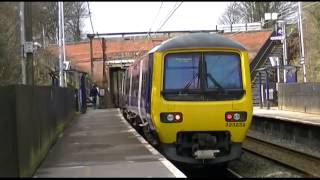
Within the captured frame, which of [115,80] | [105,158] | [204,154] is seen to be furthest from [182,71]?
[115,80]

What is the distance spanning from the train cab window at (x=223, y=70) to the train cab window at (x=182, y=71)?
0.80ft

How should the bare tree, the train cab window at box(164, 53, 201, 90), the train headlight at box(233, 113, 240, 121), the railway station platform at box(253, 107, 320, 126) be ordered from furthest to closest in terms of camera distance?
the bare tree → the railway station platform at box(253, 107, 320, 126) → the train cab window at box(164, 53, 201, 90) → the train headlight at box(233, 113, 240, 121)

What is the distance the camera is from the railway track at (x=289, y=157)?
1451 cm

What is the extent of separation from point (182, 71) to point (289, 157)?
17.4 ft

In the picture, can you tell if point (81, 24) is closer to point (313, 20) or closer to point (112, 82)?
point (313, 20)

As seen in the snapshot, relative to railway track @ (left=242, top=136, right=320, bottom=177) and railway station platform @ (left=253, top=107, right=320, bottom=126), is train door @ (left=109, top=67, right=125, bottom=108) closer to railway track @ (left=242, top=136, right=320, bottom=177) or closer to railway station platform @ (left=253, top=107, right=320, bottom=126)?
railway station platform @ (left=253, top=107, right=320, bottom=126)

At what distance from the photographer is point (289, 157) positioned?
17203 millimetres

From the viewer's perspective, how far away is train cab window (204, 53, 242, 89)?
13.5m

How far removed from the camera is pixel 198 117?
13.0 meters

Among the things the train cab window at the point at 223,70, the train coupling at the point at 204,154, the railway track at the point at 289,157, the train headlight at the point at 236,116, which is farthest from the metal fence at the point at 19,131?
the railway track at the point at 289,157

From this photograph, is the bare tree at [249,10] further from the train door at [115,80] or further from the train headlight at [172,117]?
the train headlight at [172,117]

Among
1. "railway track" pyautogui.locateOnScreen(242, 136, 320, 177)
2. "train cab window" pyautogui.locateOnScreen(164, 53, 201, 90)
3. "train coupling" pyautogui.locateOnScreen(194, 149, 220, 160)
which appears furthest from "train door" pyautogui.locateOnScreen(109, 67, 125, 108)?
"train coupling" pyautogui.locateOnScreen(194, 149, 220, 160)

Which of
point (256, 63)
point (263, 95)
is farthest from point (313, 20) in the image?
point (263, 95)

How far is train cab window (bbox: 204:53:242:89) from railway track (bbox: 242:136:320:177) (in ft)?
8.59
